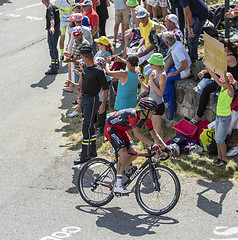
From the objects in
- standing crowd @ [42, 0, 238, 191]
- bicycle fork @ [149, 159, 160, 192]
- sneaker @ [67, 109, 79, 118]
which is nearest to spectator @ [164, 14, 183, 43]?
standing crowd @ [42, 0, 238, 191]

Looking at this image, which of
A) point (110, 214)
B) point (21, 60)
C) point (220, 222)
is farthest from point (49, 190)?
point (21, 60)

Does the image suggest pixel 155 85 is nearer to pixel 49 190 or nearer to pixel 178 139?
pixel 178 139

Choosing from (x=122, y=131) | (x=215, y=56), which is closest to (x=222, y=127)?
(x=215, y=56)

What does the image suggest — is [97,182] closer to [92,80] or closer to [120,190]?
[120,190]

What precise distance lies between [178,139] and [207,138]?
1.83ft

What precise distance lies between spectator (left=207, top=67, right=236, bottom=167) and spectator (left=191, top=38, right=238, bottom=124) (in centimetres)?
44

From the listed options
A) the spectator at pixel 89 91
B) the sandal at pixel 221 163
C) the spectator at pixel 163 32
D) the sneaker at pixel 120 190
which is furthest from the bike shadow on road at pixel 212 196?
the spectator at pixel 163 32

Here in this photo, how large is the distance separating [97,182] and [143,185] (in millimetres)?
854

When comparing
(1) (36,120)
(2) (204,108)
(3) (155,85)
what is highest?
(3) (155,85)

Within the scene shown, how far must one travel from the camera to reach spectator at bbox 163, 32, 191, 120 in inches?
377

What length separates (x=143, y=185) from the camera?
7301 mm

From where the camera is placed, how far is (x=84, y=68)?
877 centimetres

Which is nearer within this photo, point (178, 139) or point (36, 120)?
point (178, 139)

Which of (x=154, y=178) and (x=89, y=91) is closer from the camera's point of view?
(x=154, y=178)
